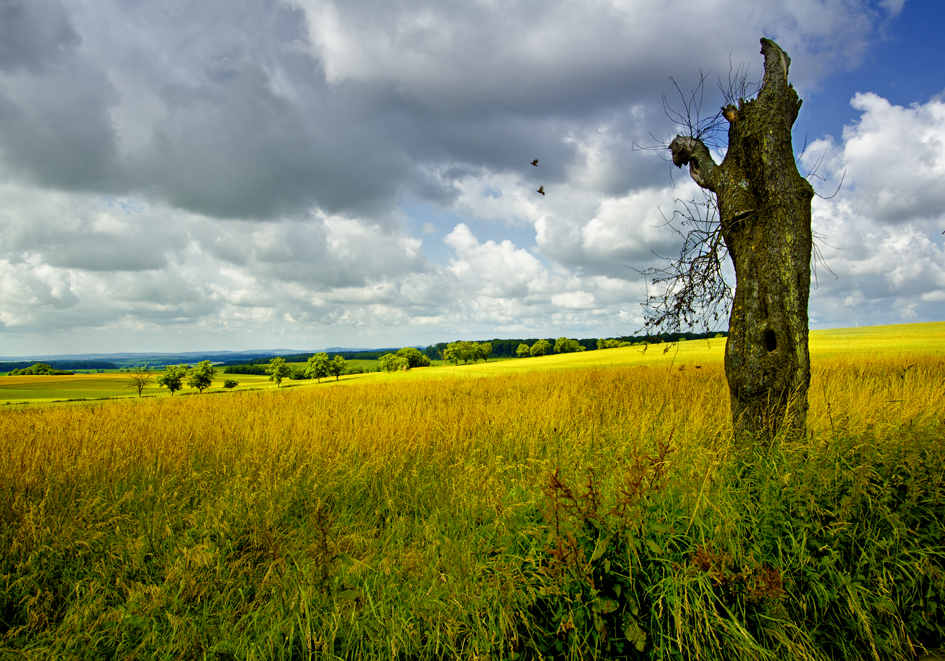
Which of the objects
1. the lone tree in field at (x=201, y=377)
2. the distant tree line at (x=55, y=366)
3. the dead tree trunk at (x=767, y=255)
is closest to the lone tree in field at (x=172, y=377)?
the lone tree in field at (x=201, y=377)

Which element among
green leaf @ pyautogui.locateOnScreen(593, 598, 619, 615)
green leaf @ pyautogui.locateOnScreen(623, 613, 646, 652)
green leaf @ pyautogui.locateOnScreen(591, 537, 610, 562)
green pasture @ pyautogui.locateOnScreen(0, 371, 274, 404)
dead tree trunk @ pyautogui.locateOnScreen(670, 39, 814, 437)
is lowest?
green pasture @ pyautogui.locateOnScreen(0, 371, 274, 404)

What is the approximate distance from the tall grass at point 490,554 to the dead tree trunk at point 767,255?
61 cm

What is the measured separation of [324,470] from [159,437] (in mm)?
3454

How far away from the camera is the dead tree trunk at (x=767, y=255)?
521 cm

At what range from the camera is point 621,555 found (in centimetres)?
278

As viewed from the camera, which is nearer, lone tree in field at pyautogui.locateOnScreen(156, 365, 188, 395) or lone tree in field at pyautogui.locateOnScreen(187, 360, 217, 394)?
lone tree in field at pyautogui.locateOnScreen(156, 365, 188, 395)

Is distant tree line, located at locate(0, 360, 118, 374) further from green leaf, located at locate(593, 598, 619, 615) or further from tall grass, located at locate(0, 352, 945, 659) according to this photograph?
green leaf, located at locate(593, 598, 619, 615)

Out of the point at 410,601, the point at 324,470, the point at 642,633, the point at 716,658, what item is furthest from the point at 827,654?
the point at 324,470

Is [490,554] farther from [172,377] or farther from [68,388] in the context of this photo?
[172,377]

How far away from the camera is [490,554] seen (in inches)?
133

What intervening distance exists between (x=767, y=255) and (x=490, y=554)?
5147mm

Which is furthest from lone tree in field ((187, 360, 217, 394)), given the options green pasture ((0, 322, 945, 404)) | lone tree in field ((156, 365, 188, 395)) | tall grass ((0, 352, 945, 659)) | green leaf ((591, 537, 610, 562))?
green leaf ((591, 537, 610, 562))

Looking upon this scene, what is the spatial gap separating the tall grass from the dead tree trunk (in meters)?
0.61

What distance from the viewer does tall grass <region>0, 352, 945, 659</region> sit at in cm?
258
